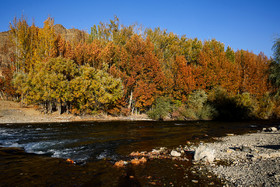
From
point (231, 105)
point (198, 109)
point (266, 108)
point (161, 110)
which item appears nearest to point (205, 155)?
point (161, 110)

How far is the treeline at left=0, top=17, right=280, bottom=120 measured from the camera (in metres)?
33.2

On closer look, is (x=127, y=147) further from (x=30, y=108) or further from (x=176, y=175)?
(x=30, y=108)

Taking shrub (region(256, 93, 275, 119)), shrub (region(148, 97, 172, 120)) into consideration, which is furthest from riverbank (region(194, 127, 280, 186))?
shrub (region(256, 93, 275, 119))

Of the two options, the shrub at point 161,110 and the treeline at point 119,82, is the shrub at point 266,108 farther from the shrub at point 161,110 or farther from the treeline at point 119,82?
the shrub at point 161,110

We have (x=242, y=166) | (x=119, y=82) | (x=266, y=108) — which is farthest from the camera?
(x=266, y=108)

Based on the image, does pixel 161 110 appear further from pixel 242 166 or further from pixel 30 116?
pixel 242 166

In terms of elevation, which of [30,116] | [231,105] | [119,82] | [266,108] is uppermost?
[119,82]

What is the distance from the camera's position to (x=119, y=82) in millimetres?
37438

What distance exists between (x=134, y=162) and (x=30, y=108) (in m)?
33.5

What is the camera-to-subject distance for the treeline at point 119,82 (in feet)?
109

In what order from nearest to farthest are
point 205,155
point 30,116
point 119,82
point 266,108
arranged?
point 205,155 → point 30,116 → point 119,82 → point 266,108

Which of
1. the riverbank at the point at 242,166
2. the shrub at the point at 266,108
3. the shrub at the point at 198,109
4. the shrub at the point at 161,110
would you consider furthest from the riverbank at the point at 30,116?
the shrub at the point at 266,108

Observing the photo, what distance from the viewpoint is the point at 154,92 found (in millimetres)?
41688

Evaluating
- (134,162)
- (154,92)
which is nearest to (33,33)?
(154,92)
